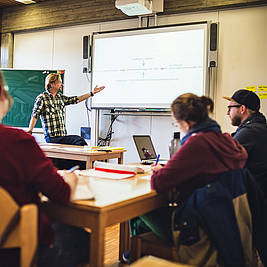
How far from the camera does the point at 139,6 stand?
439 cm

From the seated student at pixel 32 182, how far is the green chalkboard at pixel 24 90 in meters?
4.33

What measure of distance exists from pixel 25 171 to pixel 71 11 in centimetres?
462

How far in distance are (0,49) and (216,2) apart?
385 centimetres

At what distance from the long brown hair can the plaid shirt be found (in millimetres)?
2977

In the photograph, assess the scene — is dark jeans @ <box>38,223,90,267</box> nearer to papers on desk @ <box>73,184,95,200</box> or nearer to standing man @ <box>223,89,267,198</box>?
papers on desk @ <box>73,184,95,200</box>

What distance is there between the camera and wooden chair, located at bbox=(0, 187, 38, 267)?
3.85ft

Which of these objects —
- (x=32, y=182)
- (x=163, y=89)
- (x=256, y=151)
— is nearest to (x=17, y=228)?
(x=32, y=182)

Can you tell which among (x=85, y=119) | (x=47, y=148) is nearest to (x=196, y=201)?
(x=47, y=148)

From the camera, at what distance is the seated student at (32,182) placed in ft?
4.28

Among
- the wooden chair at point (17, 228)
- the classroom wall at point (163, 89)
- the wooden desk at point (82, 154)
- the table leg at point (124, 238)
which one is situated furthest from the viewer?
the classroom wall at point (163, 89)

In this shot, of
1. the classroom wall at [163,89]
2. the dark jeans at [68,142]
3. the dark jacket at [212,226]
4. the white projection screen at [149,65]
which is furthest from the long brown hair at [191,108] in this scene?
the classroom wall at [163,89]

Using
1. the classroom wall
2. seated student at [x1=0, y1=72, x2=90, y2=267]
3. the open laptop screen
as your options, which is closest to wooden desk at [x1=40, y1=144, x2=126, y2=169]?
the open laptop screen

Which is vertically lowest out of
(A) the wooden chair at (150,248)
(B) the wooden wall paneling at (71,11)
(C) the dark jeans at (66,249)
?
(A) the wooden chair at (150,248)

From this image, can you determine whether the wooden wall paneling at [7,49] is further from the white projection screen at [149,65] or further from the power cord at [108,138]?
the power cord at [108,138]
